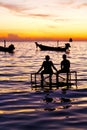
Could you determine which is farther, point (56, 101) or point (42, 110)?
point (56, 101)

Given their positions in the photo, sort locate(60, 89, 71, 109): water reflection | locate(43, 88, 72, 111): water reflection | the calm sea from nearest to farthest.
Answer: the calm sea → locate(43, 88, 72, 111): water reflection → locate(60, 89, 71, 109): water reflection

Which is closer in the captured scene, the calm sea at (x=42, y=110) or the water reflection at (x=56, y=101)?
the calm sea at (x=42, y=110)

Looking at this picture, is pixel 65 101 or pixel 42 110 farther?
pixel 65 101

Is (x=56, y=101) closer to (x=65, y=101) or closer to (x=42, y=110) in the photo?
(x=65, y=101)

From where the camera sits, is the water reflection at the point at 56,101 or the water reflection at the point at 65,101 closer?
the water reflection at the point at 56,101

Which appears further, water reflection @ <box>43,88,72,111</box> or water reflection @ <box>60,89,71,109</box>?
water reflection @ <box>60,89,71,109</box>

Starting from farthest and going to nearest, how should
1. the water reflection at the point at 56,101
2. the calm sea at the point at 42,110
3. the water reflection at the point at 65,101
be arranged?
the water reflection at the point at 65,101 → the water reflection at the point at 56,101 → the calm sea at the point at 42,110

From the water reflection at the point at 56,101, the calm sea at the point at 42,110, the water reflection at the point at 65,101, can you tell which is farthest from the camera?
Answer: the water reflection at the point at 65,101

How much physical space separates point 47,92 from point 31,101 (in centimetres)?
316

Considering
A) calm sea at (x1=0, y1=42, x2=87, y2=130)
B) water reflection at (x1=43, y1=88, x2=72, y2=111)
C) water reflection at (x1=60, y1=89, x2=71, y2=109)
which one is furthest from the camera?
water reflection at (x1=60, y1=89, x2=71, y2=109)

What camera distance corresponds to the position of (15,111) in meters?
13.0

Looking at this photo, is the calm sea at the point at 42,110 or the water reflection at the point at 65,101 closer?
the calm sea at the point at 42,110

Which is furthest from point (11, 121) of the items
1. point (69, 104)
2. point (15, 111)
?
point (69, 104)

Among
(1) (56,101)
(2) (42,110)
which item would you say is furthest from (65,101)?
(2) (42,110)
